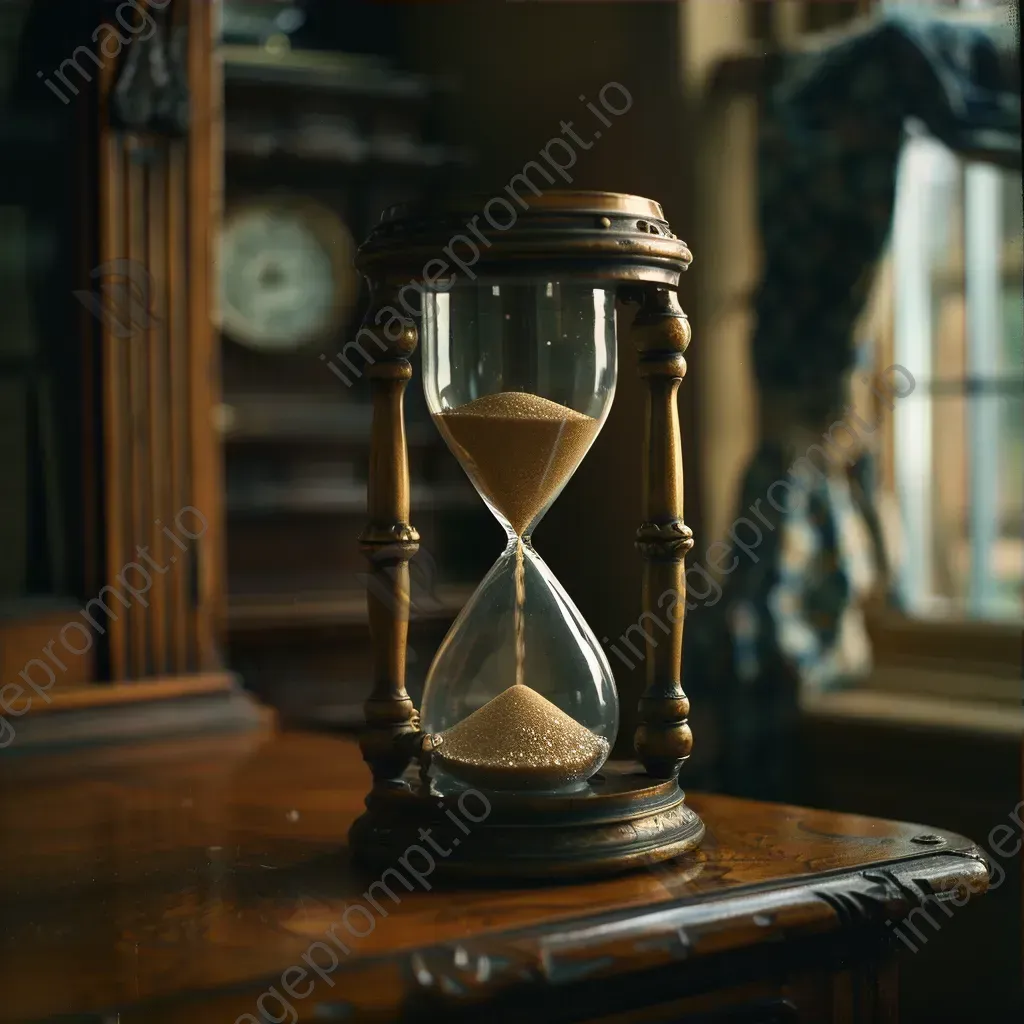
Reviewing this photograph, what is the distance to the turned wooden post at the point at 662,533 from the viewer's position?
1156 millimetres

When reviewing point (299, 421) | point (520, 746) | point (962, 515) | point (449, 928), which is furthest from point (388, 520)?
point (299, 421)

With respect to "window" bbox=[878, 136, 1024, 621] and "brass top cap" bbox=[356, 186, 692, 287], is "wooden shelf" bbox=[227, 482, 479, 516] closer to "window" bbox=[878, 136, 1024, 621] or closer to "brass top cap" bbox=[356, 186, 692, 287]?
"window" bbox=[878, 136, 1024, 621]

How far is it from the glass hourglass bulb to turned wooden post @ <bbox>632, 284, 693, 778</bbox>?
0.12 ft

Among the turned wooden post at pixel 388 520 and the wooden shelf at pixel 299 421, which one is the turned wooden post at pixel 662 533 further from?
the wooden shelf at pixel 299 421

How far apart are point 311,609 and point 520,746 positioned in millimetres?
2877

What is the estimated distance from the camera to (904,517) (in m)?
3.63

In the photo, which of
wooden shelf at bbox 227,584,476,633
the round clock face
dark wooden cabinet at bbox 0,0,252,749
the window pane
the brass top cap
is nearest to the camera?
the brass top cap

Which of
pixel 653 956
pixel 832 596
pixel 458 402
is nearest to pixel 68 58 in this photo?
pixel 458 402

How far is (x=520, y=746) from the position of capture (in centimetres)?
115

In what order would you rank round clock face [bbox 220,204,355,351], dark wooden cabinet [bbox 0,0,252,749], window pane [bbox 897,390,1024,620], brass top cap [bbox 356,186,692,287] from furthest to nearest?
round clock face [bbox 220,204,355,351]
window pane [bbox 897,390,1024,620]
dark wooden cabinet [bbox 0,0,252,749]
brass top cap [bbox 356,186,692,287]

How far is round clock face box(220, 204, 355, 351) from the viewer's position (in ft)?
13.9

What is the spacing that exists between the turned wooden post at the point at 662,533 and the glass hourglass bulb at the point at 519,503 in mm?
36

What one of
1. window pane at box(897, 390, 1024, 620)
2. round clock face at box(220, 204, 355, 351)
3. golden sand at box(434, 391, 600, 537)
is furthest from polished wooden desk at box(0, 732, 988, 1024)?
round clock face at box(220, 204, 355, 351)

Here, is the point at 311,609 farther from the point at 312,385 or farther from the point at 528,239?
the point at 528,239
